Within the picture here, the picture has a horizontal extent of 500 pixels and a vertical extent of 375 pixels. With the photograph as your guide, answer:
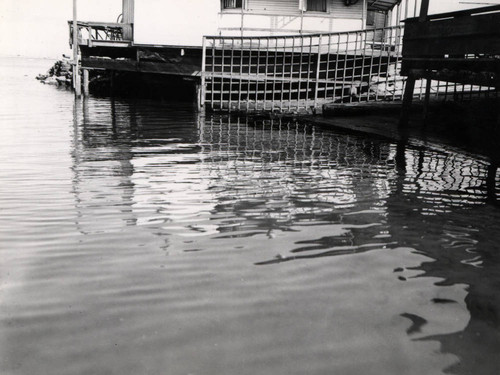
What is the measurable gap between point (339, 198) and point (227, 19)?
18.3 metres

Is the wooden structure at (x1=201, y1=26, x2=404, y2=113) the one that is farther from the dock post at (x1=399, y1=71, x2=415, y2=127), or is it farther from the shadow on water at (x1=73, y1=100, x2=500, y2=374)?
the shadow on water at (x1=73, y1=100, x2=500, y2=374)

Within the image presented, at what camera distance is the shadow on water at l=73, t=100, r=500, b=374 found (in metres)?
4.09

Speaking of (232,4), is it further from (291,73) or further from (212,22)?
(291,73)

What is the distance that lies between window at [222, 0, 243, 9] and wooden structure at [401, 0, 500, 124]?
39.2ft

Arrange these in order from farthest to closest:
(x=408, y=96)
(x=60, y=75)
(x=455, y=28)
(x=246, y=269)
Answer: (x=60, y=75)
(x=408, y=96)
(x=455, y=28)
(x=246, y=269)

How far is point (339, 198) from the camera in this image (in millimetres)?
6395

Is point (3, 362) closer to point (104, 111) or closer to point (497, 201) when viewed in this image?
point (497, 201)

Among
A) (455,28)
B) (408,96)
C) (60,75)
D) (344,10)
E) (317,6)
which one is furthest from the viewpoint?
(60,75)

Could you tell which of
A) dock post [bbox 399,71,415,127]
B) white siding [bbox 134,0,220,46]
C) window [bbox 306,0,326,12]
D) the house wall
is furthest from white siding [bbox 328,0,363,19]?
dock post [bbox 399,71,415,127]

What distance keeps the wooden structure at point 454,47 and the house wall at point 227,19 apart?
1123cm

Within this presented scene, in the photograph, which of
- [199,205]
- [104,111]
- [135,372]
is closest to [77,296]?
[135,372]

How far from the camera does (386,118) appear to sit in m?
15.1

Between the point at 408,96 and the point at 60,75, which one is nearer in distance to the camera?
the point at 408,96

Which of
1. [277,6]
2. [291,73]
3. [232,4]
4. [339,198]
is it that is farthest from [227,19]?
[339,198]
